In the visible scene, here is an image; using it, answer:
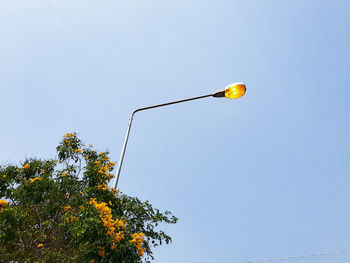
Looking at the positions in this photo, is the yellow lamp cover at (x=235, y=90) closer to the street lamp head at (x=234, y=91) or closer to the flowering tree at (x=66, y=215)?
the street lamp head at (x=234, y=91)

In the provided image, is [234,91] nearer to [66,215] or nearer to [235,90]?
[235,90]

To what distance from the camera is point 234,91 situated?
6.27 metres

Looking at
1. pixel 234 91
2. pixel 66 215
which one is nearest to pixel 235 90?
pixel 234 91

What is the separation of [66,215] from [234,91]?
452cm

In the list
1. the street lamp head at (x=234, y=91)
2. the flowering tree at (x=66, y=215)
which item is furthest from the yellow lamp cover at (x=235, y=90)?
the flowering tree at (x=66, y=215)

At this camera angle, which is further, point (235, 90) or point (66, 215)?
point (235, 90)

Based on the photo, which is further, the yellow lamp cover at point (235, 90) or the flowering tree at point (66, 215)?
the yellow lamp cover at point (235, 90)

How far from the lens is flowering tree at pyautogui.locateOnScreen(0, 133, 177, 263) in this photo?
13.4 feet

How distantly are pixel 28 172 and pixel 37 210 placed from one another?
4.81ft

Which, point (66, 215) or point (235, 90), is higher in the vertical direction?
point (235, 90)

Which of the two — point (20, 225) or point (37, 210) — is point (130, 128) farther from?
point (20, 225)

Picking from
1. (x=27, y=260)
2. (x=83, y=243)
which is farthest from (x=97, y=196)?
(x=27, y=260)

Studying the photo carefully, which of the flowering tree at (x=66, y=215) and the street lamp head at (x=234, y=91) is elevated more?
the street lamp head at (x=234, y=91)

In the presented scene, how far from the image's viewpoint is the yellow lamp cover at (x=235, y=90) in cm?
619
